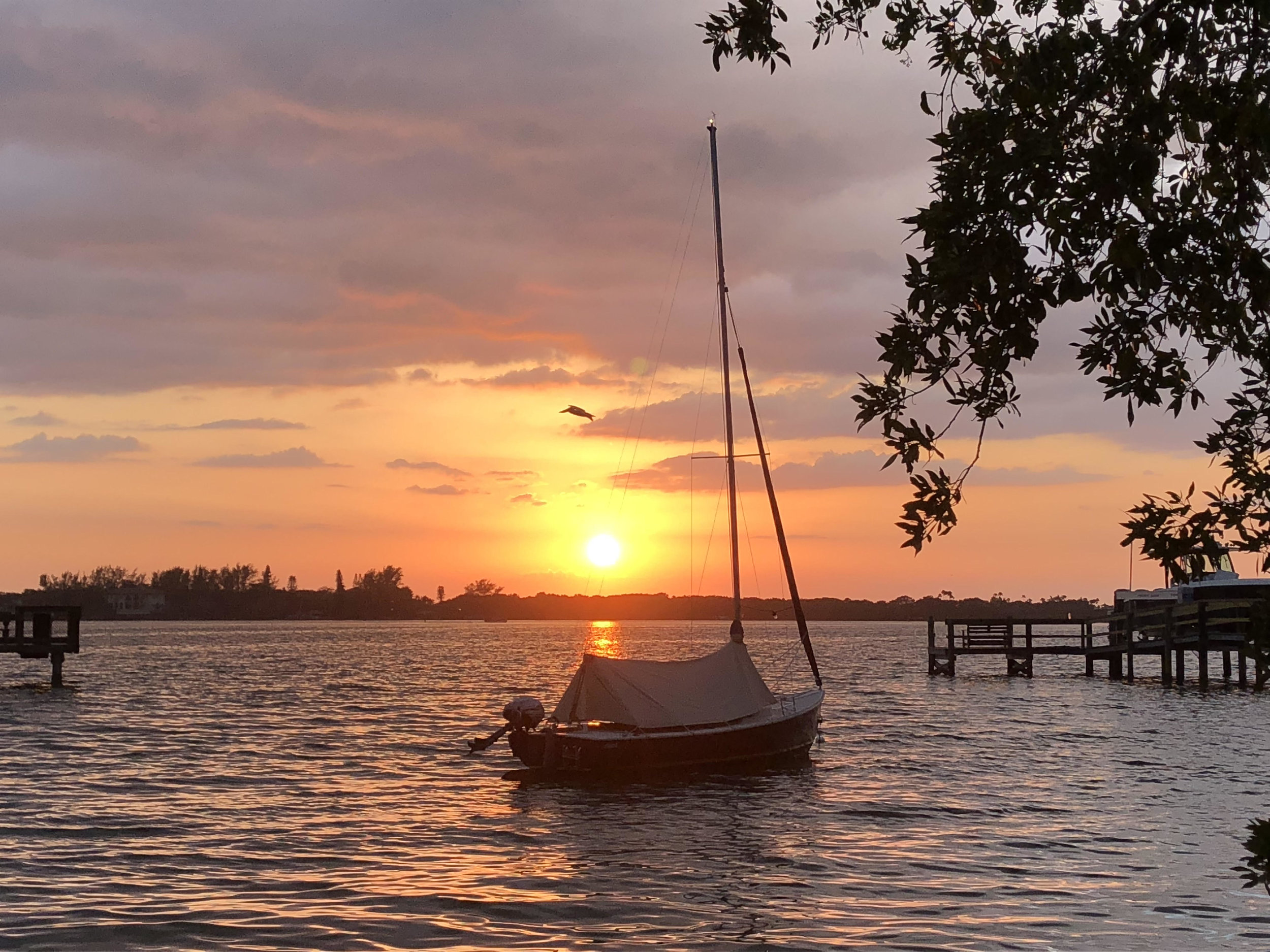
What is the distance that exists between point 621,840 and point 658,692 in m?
7.75

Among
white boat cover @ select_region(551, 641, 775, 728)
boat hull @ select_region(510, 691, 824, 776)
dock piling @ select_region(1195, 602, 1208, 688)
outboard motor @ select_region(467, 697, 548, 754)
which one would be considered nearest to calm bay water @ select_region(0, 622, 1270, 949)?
boat hull @ select_region(510, 691, 824, 776)

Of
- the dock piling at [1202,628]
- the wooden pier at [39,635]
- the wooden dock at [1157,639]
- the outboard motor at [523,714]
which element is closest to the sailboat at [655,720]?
the outboard motor at [523,714]

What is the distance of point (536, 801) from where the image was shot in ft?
95.8

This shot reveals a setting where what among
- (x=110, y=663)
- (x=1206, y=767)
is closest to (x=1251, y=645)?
(x=1206, y=767)

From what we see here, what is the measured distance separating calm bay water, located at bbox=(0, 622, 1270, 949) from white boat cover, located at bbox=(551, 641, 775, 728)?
1.76 meters

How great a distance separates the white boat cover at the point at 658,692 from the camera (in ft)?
103

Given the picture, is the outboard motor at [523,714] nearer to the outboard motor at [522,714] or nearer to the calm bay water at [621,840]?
the outboard motor at [522,714]

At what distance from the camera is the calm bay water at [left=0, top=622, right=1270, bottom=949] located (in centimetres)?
1688

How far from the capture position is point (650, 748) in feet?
103

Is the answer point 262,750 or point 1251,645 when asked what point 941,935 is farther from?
point 262,750

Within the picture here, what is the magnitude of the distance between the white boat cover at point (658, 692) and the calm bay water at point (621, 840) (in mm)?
1760

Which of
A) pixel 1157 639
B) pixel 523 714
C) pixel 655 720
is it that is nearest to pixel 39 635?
pixel 523 714

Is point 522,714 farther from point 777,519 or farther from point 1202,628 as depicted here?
point 1202,628

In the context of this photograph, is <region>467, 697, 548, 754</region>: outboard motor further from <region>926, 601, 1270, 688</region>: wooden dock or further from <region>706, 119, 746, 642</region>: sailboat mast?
<region>926, 601, 1270, 688</region>: wooden dock
